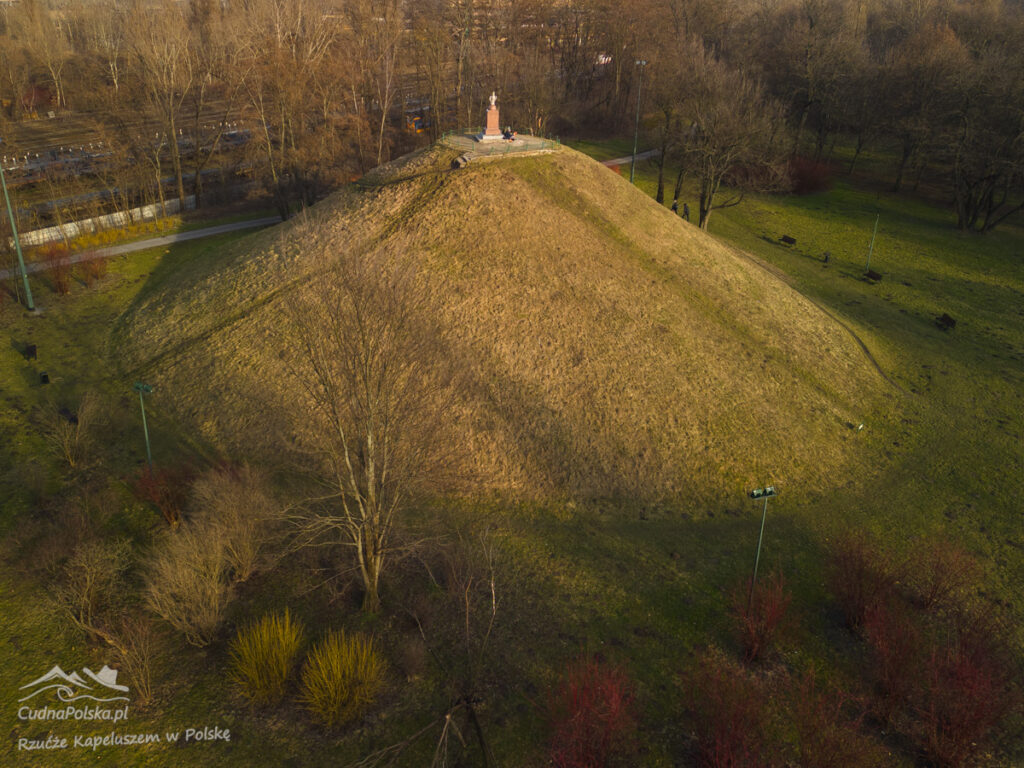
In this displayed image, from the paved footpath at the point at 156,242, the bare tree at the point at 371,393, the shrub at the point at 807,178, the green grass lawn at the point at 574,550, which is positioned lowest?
the green grass lawn at the point at 574,550

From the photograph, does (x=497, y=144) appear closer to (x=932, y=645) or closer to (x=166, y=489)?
(x=166, y=489)

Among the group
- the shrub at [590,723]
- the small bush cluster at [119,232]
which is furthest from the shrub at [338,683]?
the small bush cluster at [119,232]

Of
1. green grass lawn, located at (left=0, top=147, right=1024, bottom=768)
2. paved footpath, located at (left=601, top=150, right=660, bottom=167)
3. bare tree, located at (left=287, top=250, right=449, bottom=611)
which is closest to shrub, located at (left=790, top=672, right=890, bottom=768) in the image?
green grass lawn, located at (left=0, top=147, right=1024, bottom=768)

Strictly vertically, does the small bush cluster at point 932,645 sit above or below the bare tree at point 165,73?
below

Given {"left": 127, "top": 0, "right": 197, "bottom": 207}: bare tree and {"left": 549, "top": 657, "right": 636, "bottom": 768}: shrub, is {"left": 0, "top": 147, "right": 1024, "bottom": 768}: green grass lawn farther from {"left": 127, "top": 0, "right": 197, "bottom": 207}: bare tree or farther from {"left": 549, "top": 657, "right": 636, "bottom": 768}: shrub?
{"left": 127, "top": 0, "right": 197, "bottom": 207}: bare tree

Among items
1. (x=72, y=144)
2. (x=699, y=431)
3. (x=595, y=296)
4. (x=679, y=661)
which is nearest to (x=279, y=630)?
(x=679, y=661)

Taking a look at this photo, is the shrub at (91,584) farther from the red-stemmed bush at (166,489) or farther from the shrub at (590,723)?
the shrub at (590,723)

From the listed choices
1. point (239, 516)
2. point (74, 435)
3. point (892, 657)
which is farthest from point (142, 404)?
point (892, 657)
